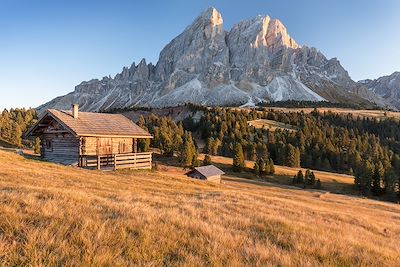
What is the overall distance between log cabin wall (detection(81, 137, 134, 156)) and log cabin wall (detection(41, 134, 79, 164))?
94cm

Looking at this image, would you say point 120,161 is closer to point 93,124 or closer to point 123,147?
point 93,124

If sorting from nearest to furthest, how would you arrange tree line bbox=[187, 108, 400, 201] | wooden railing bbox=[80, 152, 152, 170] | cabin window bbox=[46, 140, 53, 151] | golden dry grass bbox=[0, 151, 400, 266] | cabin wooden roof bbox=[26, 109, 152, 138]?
golden dry grass bbox=[0, 151, 400, 266]
cabin wooden roof bbox=[26, 109, 152, 138]
wooden railing bbox=[80, 152, 152, 170]
cabin window bbox=[46, 140, 53, 151]
tree line bbox=[187, 108, 400, 201]

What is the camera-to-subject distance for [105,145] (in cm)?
4003

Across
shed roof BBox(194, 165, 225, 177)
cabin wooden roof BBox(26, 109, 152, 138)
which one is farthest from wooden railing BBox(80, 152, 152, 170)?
shed roof BBox(194, 165, 225, 177)

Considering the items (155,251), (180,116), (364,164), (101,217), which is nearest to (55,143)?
(101,217)

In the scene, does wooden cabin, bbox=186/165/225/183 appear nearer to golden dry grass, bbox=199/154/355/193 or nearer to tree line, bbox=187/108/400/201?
golden dry grass, bbox=199/154/355/193

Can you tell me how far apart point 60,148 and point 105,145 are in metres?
4.99

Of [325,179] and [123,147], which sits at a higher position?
[123,147]

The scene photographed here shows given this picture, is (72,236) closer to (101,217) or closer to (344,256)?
(101,217)

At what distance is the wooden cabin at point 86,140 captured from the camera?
36625mm

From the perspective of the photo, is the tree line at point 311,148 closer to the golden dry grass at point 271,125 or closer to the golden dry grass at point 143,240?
the golden dry grass at point 271,125

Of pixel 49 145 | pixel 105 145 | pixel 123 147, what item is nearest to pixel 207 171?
pixel 123 147

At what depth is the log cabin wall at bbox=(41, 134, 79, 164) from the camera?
3750 centimetres

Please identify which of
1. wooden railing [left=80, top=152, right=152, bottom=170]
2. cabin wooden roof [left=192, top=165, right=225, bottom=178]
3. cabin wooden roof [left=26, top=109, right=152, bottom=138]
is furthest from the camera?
cabin wooden roof [left=192, top=165, right=225, bottom=178]
